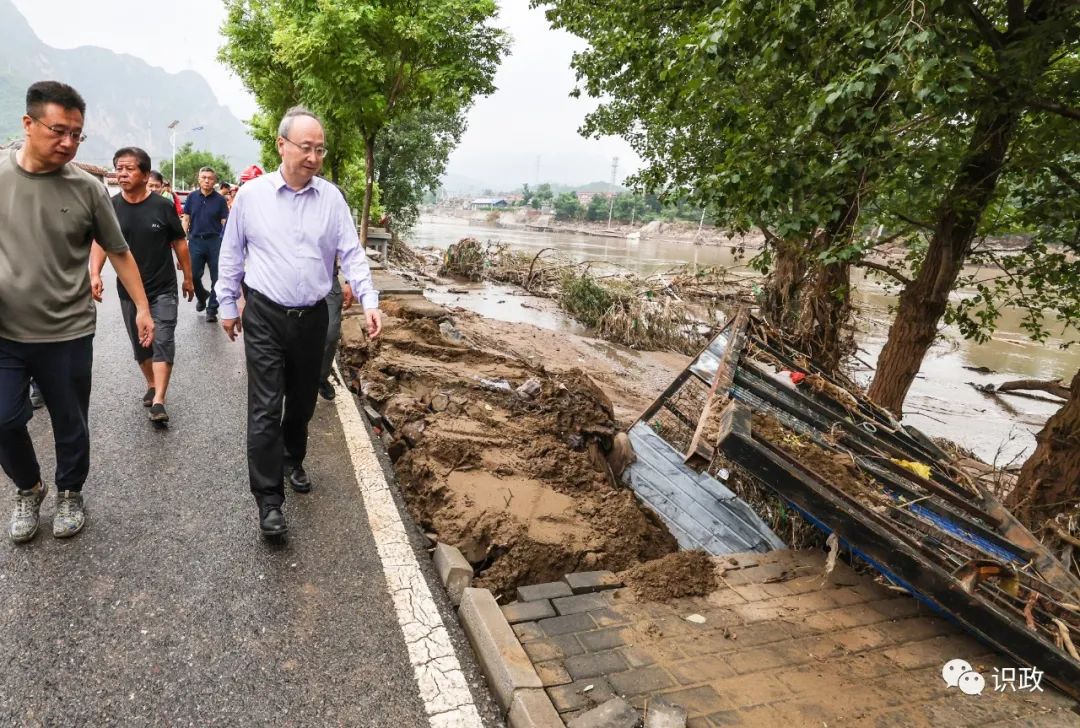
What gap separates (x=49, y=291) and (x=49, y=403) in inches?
21.2

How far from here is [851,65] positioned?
3.05 m

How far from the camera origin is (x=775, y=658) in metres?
2.30

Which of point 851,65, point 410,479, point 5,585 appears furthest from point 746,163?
point 5,585

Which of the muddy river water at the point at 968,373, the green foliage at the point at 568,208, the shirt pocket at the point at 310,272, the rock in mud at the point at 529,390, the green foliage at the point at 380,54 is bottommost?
the muddy river water at the point at 968,373

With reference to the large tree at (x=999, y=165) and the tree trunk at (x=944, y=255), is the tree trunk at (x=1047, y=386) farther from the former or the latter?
the tree trunk at (x=944, y=255)

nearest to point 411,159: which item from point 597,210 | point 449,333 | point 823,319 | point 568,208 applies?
point 449,333

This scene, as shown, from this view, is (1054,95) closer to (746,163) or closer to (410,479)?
(746,163)

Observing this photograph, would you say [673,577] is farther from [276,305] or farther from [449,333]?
[449,333]

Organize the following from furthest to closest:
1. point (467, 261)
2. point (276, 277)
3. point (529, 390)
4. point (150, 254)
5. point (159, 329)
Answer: point (467, 261), point (529, 390), point (150, 254), point (159, 329), point (276, 277)

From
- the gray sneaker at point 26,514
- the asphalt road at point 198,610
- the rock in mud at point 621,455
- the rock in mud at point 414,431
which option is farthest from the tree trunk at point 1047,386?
the gray sneaker at point 26,514

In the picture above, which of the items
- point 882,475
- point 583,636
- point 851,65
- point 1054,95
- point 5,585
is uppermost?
point 1054,95

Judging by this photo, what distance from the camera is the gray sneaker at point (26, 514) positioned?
2.65 meters

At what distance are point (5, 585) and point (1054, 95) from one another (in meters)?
6.11

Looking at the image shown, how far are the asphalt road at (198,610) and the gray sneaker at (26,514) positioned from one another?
0.20 feet
